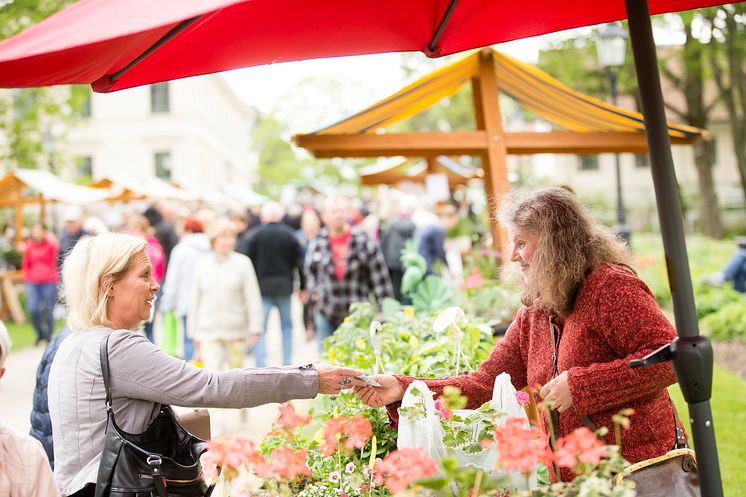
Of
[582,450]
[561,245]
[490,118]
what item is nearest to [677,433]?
[561,245]

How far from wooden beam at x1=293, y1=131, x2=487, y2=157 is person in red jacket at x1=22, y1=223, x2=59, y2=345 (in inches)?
331

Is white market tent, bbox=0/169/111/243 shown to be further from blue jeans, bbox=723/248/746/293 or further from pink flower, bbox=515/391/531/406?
pink flower, bbox=515/391/531/406

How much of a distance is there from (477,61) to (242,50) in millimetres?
4586

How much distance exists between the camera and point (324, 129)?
6578 millimetres

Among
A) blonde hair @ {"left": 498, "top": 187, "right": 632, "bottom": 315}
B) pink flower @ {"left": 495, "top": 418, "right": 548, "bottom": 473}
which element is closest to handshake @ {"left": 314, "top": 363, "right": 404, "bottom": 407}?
blonde hair @ {"left": 498, "top": 187, "right": 632, "bottom": 315}

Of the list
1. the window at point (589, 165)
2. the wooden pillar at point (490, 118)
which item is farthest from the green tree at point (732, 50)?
the window at point (589, 165)

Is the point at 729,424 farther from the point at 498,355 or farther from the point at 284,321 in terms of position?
the point at 284,321

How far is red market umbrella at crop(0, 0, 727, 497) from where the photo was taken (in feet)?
6.17

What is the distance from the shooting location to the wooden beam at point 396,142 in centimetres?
666

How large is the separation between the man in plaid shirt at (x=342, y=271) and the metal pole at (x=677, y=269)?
636 cm

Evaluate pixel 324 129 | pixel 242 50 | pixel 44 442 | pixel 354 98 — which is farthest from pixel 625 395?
pixel 354 98

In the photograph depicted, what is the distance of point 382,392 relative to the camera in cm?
314

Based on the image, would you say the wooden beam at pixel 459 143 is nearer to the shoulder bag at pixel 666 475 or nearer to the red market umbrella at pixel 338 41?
the red market umbrella at pixel 338 41

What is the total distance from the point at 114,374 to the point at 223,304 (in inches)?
217
